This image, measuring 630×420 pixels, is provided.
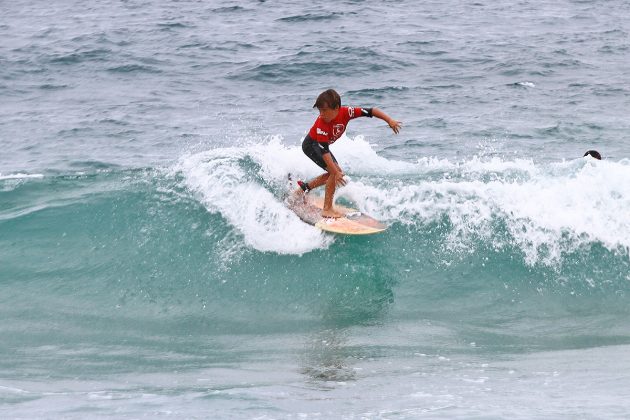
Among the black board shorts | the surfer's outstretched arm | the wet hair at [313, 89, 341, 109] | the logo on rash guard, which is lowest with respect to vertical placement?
the black board shorts

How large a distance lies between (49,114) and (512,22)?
12861mm

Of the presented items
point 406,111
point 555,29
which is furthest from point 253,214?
point 555,29

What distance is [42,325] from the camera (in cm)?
855

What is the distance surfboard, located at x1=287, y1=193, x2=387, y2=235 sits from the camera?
957 cm

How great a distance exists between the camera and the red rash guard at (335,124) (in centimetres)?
938

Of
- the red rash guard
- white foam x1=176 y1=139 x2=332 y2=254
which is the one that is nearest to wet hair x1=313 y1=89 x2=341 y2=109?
the red rash guard

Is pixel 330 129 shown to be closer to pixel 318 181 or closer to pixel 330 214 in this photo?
pixel 318 181

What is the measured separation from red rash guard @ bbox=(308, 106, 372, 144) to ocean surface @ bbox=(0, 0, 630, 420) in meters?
1.08

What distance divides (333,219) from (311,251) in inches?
17.8

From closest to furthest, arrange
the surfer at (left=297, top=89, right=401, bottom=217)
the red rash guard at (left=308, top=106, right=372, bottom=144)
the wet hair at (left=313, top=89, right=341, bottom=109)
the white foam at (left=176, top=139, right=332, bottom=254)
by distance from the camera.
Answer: the wet hair at (left=313, top=89, right=341, bottom=109)
the surfer at (left=297, top=89, right=401, bottom=217)
the red rash guard at (left=308, top=106, right=372, bottom=144)
the white foam at (left=176, top=139, right=332, bottom=254)

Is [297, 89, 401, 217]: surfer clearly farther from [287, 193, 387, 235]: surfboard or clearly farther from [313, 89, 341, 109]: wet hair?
[287, 193, 387, 235]: surfboard

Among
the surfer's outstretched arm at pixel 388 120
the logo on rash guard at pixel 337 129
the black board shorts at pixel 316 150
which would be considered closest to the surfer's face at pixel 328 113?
the logo on rash guard at pixel 337 129

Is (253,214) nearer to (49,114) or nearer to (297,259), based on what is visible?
(297,259)

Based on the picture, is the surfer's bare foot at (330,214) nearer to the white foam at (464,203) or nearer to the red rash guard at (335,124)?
the white foam at (464,203)
